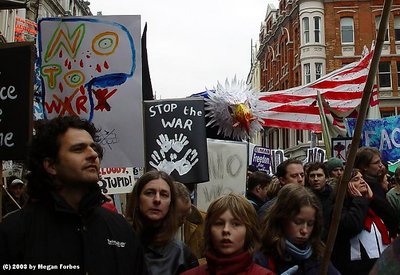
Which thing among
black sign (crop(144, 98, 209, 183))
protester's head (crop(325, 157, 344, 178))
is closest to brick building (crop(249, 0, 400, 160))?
protester's head (crop(325, 157, 344, 178))

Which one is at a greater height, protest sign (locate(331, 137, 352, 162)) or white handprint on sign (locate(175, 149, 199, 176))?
protest sign (locate(331, 137, 352, 162))

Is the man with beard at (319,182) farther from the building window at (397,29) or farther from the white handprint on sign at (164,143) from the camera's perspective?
the building window at (397,29)

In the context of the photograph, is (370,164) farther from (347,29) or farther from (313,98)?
(347,29)

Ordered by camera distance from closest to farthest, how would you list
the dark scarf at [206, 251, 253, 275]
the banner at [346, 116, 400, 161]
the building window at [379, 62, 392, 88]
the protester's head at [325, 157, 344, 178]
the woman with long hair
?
the dark scarf at [206, 251, 253, 275] < the woman with long hair < the protester's head at [325, 157, 344, 178] < the banner at [346, 116, 400, 161] < the building window at [379, 62, 392, 88]

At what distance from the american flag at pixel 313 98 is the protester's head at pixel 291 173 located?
16.9ft

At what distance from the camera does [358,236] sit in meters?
3.86

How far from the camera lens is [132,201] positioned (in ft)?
11.0

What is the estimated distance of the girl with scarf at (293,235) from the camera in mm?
3123

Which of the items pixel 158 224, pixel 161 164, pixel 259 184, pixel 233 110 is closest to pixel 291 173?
pixel 259 184

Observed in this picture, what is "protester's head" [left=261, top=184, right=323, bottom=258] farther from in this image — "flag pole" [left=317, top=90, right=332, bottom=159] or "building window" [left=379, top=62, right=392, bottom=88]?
"building window" [left=379, top=62, right=392, bottom=88]

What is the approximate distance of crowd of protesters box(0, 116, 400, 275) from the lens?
2260 millimetres

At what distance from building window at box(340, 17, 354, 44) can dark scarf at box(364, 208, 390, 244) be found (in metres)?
37.1

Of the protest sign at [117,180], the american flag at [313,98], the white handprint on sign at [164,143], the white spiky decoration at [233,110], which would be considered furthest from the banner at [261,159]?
the white handprint on sign at [164,143]

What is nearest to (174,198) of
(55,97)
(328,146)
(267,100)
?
(55,97)
